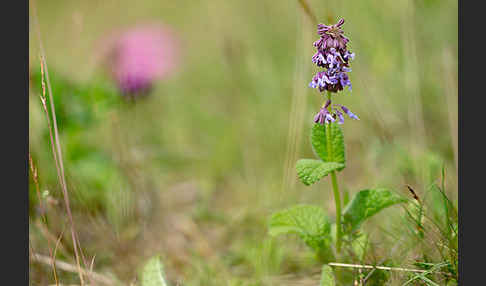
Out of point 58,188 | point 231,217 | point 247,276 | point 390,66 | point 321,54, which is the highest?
point 390,66

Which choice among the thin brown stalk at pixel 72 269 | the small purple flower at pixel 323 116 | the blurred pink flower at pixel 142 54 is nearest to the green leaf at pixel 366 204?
the small purple flower at pixel 323 116

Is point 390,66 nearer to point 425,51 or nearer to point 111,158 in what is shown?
point 425,51

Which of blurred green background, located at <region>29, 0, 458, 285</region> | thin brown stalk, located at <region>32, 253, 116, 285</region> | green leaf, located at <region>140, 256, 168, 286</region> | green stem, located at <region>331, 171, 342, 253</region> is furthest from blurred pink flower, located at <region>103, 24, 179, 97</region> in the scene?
green stem, located at <region>331, 171, 342, 253</region>

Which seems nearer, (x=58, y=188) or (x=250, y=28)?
(x=58, y=188)

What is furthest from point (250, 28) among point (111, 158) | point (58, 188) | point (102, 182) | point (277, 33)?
point (58, 188)

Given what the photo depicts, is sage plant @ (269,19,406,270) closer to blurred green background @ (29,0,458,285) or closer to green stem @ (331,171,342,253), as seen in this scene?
green stem @ (331,171,342,253)

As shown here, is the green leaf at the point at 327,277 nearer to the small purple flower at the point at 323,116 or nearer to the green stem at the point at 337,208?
the green stem at the point at 337,208

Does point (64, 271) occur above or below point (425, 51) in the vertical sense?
below

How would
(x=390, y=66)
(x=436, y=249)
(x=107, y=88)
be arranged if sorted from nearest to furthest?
(x=436, y=249) → (x=107, y=88) → (x=390, y=66)

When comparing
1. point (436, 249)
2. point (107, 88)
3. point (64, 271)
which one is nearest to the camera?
point (436, 249)
